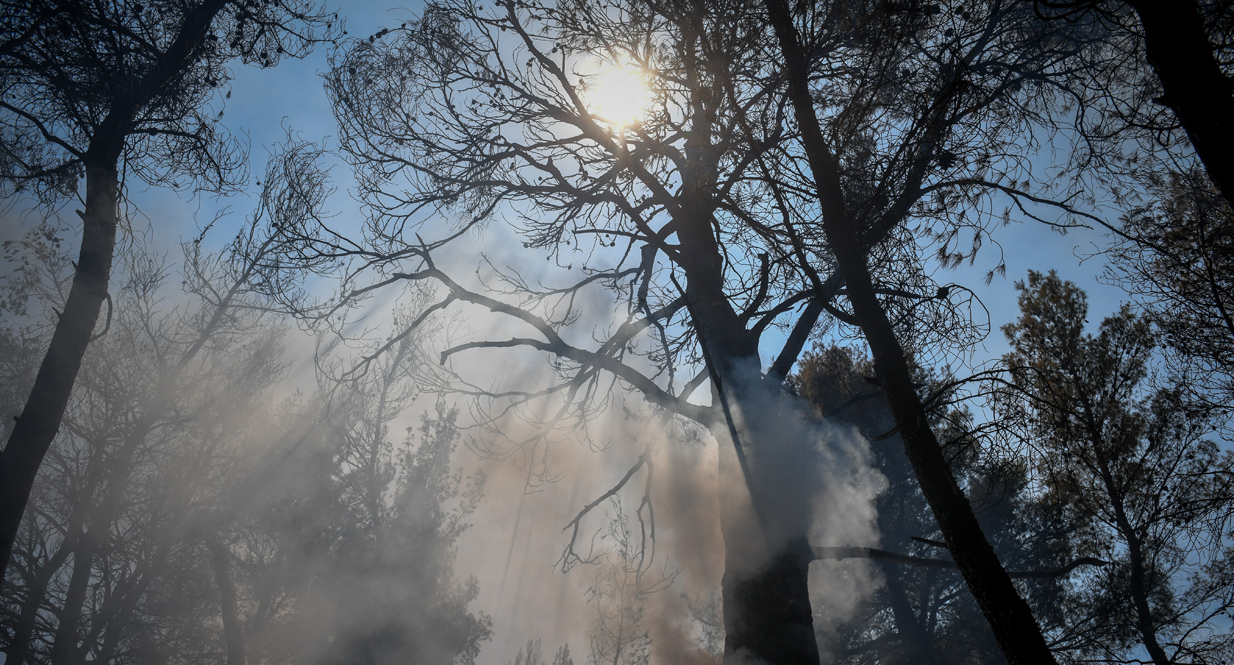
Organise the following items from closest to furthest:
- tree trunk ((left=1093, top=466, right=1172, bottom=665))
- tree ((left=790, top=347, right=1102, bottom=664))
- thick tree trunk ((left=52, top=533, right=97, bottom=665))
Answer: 1. tree trunk ((left=1093, top=466, right=1172, bottom=665))
2. thick tree trunk ((left=52, top=533, right=97, bottom=665))
3. tree ((left=790, top=347, right=1102, bottom=664))

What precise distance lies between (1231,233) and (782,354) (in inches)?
180

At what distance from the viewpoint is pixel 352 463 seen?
17.2 meters

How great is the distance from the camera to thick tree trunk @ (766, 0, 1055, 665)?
7.70 ft

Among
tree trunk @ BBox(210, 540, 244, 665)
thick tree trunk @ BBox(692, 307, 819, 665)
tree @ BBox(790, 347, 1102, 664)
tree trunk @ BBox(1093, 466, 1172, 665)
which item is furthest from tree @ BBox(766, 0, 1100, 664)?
tree trunk @ BBox(210, 540, 244, 665)

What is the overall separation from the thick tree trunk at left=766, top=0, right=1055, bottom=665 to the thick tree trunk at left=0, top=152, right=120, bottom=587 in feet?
16.6

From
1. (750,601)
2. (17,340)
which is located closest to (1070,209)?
(750,601)

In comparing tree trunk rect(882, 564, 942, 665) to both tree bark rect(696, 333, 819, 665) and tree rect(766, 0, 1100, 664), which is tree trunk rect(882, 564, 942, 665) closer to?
tree bark rect(696, 333, 819, 665)

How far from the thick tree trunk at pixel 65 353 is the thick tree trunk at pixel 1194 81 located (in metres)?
6.50

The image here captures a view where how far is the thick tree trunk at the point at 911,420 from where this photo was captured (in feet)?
7.70

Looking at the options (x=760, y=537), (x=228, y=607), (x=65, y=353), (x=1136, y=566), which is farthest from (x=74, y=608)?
(x=1136, y=566)

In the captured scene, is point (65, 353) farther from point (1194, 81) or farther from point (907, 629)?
point (907, 629)

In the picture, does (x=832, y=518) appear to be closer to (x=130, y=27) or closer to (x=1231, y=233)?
(x=1231, y=233)

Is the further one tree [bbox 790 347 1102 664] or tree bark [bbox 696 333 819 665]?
tree [bbox 790 347 1102 664]

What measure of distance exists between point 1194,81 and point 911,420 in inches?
77.2
